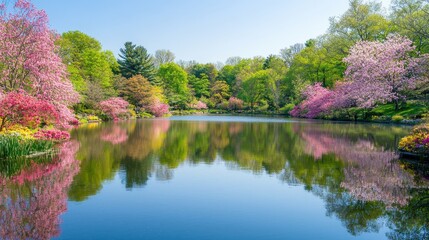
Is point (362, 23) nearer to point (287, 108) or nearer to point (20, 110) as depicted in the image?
point (287, 108)

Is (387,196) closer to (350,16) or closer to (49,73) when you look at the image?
(49,73)

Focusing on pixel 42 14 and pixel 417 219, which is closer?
pixel 417 219

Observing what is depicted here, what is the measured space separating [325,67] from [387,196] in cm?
5775

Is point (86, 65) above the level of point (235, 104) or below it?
above

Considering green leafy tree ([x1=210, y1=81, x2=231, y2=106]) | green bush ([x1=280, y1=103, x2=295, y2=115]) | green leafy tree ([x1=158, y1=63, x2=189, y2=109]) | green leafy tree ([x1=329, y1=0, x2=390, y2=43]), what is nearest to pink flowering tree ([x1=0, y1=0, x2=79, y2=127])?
green leafy tree ([x1=329, y1=0, x2=390, y2=43])

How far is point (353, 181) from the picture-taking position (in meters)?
11.9

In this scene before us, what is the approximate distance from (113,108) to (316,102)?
30212mm

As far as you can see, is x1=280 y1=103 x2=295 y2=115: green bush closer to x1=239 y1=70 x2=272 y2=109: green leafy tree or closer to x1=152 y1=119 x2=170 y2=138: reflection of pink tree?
x1=239 y1=70 x2=272 y2=109: green leafy tree

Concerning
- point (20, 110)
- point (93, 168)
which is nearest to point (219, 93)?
point (20, 110)

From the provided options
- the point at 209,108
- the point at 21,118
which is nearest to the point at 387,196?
the point at 21,118

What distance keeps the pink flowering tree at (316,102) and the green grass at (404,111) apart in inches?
256

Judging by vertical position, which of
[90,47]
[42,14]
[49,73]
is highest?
[90,47]

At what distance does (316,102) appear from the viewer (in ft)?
180

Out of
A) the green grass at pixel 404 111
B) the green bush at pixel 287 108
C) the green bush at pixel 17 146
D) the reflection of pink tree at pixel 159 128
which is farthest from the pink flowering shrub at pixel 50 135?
the green bush at pixel 287 108
